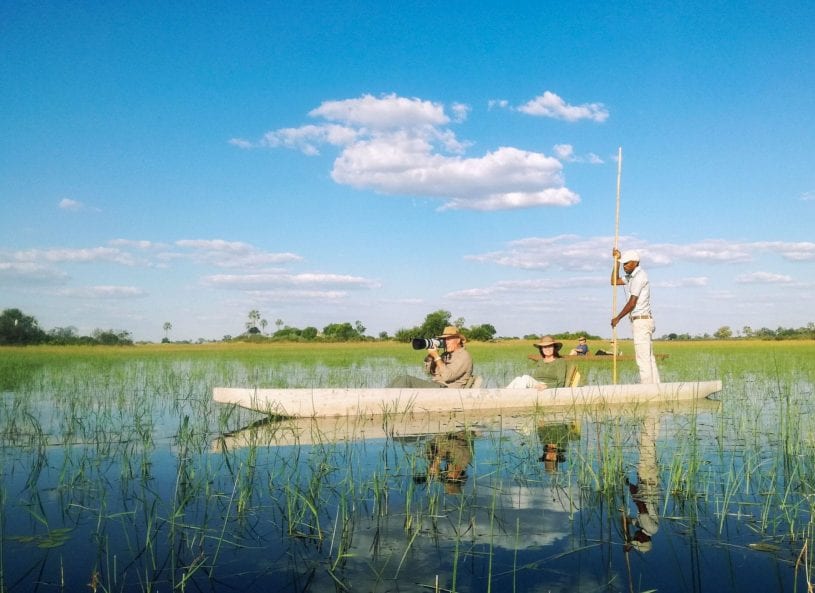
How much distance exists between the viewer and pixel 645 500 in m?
4.91

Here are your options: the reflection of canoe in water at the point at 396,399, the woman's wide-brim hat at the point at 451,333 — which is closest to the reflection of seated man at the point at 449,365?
the woman's wide-brim hat at the point at 451,333

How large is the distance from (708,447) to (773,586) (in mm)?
3703

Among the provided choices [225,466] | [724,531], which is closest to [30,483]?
[225,466]

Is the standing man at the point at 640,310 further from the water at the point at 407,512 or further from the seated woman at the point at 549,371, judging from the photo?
the water at the point at 407,512

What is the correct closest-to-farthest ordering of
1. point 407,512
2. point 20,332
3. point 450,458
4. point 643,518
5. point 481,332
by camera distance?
1. point 407,512
2. point 643,518
3. point 450,458
4. point 20,332
5. point 481,332

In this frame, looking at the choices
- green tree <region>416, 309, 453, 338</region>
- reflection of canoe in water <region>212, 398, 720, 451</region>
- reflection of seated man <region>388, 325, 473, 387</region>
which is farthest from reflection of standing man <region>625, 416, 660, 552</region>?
green tree <region>416, 309, 453, 338</region>

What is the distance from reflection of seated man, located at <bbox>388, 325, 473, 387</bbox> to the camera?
9.71m

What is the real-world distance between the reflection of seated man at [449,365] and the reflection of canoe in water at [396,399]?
288 mm

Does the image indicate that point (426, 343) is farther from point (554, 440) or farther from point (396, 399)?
point (554, 440)

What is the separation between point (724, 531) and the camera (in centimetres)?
428

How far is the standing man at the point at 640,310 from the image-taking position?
11211 mm

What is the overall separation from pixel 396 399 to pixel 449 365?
3.30 feet

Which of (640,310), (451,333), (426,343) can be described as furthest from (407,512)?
(640,310)

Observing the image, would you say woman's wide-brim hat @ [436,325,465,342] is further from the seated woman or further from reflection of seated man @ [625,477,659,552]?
reflection of seated man @ [625,477,659,552]
